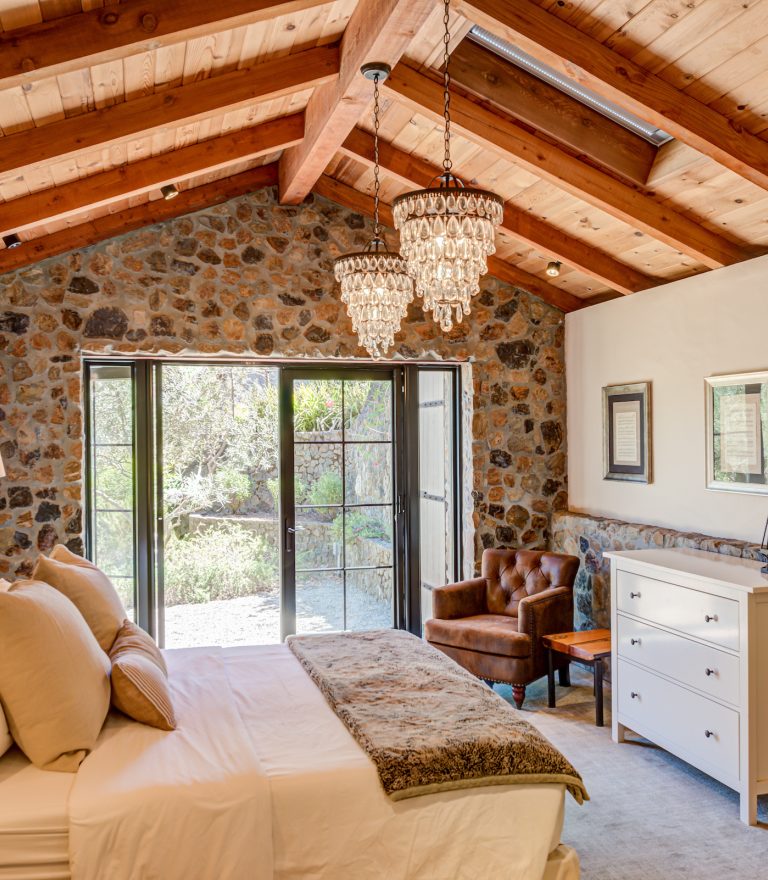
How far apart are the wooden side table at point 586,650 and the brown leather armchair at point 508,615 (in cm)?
6

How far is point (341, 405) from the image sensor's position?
5.56 metres

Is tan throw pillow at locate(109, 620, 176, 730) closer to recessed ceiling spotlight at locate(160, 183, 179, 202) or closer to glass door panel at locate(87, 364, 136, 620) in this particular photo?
glass door panel at locate(87, 364, 136, 620)

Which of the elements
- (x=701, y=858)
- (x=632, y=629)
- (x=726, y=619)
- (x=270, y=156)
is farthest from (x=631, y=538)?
(x=270, y=156)

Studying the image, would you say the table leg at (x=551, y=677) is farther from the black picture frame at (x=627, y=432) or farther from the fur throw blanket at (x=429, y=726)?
the fur throw blanket at (x=429, y=726)

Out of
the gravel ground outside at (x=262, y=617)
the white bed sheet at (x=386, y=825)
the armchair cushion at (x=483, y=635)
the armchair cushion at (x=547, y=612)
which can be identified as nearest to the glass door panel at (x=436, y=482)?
the gravel ground outside at (x=262, y=617)

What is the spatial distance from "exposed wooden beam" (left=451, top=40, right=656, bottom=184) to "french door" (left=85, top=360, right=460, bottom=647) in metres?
2.30

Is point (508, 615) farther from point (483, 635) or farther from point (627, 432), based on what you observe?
point (627, 432)

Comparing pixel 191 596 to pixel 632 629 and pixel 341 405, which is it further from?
pixel 632 629

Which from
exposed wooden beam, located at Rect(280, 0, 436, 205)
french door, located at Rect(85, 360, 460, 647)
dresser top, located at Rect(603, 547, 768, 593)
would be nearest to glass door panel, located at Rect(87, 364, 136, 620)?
french door, located at Rect(85, 360, 460, 647)

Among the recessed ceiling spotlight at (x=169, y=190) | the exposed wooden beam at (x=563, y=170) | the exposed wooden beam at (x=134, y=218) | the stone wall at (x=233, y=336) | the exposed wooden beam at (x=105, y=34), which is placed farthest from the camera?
the stone wall at (x=233, y=336)

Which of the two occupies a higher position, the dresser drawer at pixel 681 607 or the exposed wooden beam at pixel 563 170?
the exposed wooden beam at pixel 563 170

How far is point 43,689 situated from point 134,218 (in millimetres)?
3396

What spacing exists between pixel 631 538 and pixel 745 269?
67.8 inches

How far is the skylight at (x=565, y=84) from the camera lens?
11.4ft
